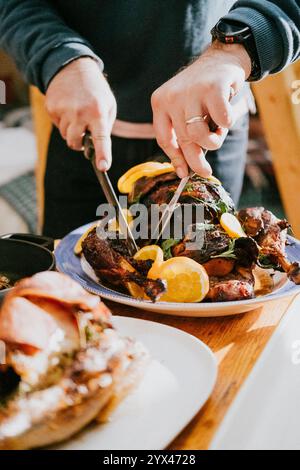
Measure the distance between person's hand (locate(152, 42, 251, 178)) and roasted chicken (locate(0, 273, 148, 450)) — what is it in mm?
422

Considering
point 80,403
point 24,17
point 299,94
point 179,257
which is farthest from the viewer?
point 299,94

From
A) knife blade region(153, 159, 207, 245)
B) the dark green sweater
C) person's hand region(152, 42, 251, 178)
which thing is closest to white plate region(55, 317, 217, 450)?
knife blade region(153, 159, 207, 245)

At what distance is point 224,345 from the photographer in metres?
0.84

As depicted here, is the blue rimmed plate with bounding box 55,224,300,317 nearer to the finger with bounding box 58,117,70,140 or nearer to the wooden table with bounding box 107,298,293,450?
the wooden table with bounding box 107,298,293,450

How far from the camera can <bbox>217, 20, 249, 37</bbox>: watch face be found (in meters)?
1.07

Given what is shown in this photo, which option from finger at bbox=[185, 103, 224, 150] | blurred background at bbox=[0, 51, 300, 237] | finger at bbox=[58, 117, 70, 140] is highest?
finger at bbox=[185, 103, 224, 150]

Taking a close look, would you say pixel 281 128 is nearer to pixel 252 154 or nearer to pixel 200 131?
pixel 200 131

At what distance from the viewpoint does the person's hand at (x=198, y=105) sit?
964 mm

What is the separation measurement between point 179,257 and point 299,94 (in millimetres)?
1439

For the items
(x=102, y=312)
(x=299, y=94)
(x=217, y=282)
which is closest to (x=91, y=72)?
(x=217, y=282)

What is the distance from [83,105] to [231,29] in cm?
31

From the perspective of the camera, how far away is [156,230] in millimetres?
1024

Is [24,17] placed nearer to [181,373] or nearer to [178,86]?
[178,86]

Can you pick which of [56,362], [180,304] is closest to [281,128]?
[180,304]
